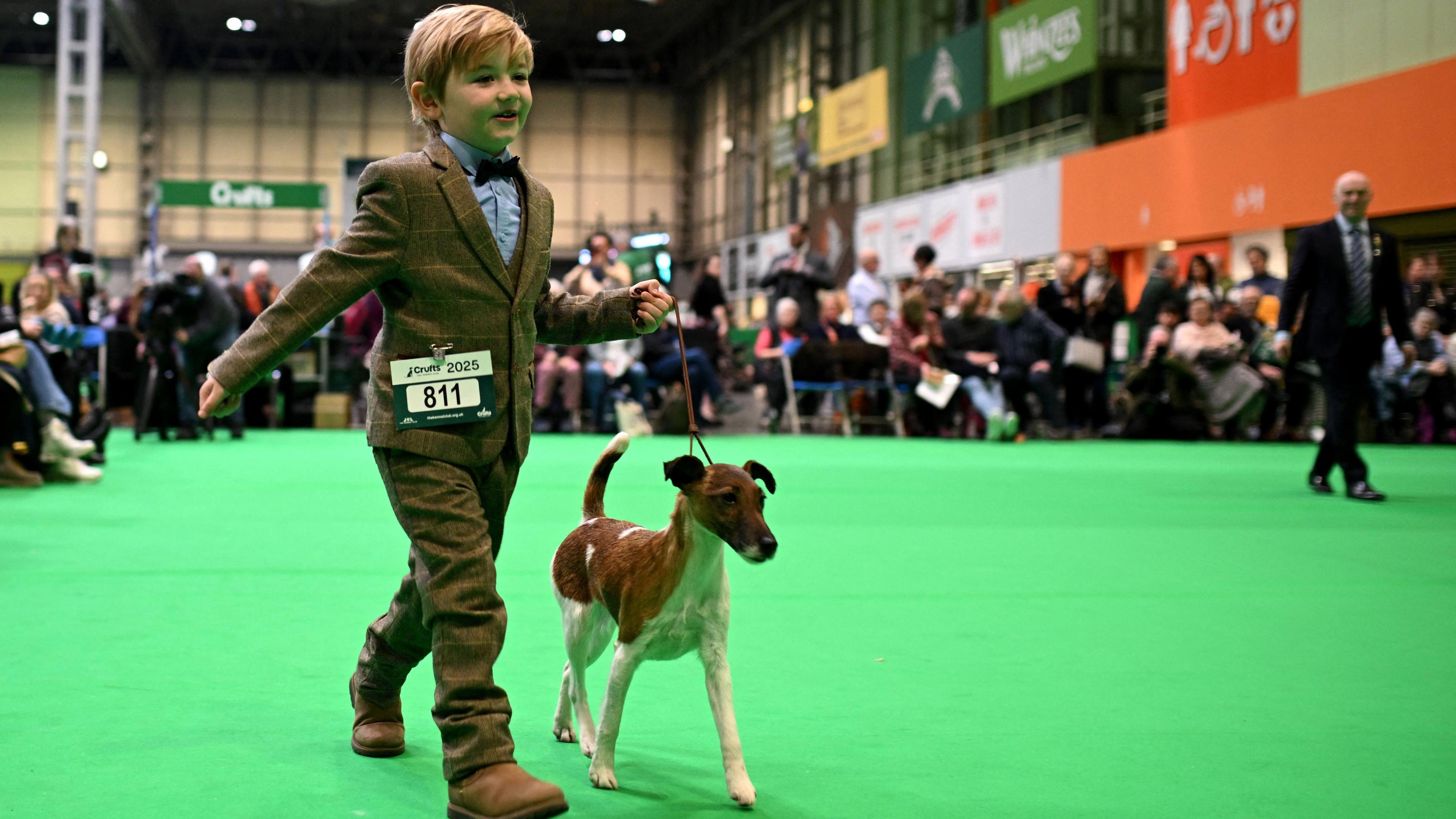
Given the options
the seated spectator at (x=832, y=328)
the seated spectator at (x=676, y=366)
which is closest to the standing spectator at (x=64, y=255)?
the seated spectator at (x=676, y=366)

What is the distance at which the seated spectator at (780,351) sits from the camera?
48.1 ft

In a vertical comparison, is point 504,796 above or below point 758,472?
below

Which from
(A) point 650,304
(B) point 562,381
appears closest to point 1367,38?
(B) point 562,381

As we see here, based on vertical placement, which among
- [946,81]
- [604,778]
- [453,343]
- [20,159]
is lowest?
[604,778]

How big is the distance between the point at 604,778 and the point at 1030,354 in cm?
1157

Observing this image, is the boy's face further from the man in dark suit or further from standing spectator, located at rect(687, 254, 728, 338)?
standing spectator, located at rect(687, 254, 728, 338)

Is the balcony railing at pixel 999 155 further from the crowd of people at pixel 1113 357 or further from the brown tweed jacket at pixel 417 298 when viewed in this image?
the brown tweed jacket at pixel 417 298

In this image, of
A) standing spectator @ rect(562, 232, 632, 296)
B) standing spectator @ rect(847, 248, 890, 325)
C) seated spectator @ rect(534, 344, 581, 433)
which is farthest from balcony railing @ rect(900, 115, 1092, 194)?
standing spectator @ rect(562, 232, 632, 296)

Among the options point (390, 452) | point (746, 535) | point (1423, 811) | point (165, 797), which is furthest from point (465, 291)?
point (1423, 811)

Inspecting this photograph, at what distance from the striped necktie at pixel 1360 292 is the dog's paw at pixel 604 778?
6.49 meters

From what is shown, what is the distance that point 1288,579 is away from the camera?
507 cm

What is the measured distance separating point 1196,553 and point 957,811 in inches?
146

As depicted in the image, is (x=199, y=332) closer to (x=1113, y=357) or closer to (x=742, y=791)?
(x=1113, y=357)

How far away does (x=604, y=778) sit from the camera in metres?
2.51
